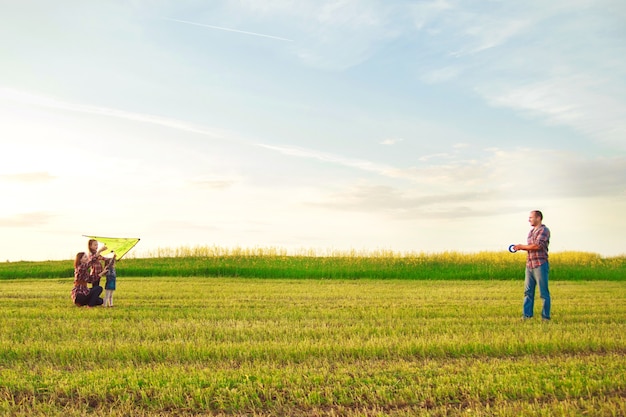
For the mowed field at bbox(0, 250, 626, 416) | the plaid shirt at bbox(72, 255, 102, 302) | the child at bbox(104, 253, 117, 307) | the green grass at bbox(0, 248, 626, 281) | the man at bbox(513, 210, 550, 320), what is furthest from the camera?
the green grass at bbox(0, 248, 626, 281)

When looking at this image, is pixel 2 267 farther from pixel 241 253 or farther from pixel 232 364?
pixel 232 364

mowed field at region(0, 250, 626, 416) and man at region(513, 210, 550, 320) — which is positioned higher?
man at region(513, 210, 550, 320)

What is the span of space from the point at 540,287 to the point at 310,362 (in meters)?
7.11

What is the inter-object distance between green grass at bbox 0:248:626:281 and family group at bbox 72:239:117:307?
19.0 meters

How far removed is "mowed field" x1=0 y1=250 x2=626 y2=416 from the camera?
732 cm

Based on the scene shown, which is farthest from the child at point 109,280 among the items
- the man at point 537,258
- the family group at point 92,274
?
the man at point 537,258

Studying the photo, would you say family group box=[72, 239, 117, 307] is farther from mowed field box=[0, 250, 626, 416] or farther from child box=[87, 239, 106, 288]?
mowed field box=[0, 250, 626, 416]

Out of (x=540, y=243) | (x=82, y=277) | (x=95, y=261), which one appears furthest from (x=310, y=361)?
(x=82, y=277)

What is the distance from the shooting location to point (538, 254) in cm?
1405

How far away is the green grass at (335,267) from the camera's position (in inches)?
1409

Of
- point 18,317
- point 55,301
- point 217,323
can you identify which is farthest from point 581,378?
point 55,301

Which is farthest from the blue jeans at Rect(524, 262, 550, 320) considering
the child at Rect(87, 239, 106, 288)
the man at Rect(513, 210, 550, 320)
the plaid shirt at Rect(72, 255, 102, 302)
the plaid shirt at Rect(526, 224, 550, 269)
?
the plaid shirt at Rect(72, 255, 102, 302)

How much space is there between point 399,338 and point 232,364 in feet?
11.2

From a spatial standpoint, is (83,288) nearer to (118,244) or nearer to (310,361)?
(118,244)
